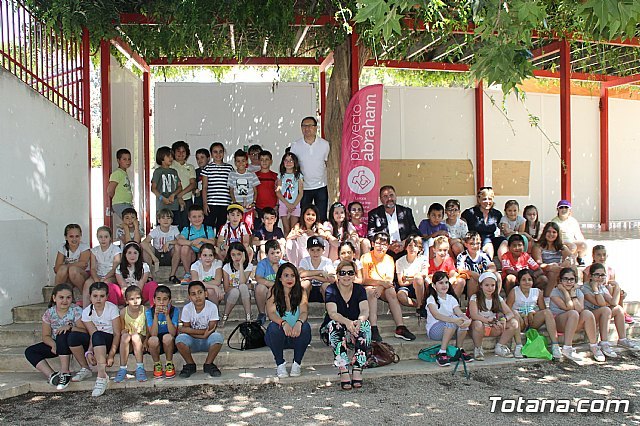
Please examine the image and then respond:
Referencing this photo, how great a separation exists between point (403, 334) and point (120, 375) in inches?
104

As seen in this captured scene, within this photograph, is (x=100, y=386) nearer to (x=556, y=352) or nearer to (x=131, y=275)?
(x=131, y=275)

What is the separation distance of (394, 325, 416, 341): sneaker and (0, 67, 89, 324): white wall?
3773 millimetres

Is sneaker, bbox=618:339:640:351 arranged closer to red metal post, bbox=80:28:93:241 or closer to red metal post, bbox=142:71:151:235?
red metal post, bbox=80:28:93:241

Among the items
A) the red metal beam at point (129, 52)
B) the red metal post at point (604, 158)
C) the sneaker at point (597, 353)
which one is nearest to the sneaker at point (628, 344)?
the sneaker at point (597, 353)

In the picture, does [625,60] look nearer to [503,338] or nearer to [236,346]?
[503,338]

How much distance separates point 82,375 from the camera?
5.41m

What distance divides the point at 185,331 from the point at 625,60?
34.8ft

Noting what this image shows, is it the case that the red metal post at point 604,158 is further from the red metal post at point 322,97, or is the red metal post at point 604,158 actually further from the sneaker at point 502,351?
the sneaker at point 502,351

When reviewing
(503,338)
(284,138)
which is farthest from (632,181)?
(503,338)

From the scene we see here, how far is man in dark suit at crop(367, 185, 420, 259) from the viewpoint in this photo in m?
7.45

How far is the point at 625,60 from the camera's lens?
1236 centimetres

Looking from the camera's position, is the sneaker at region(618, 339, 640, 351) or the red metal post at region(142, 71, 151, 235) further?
the red metal post at region(142, 71, 151, 235)

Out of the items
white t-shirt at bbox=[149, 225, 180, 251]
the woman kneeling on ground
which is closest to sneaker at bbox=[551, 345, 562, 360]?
the woman kneeling on ground

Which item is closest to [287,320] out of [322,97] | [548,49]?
[322,97]
